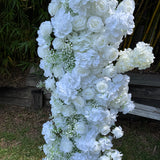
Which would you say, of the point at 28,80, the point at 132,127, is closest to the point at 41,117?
the point at 28,80

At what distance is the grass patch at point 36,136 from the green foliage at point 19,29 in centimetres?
65

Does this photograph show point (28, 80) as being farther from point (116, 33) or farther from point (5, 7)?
point (116, 33)

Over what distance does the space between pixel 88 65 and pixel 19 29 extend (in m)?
1.80

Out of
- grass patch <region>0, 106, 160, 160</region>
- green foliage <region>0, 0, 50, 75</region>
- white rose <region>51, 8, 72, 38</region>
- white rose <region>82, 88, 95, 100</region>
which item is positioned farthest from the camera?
green foliage <region>0, 0, 50, 75</region>

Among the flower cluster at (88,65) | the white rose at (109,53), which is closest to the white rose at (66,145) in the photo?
the flower cluster at (88,65)

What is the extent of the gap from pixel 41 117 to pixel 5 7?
1434 mm

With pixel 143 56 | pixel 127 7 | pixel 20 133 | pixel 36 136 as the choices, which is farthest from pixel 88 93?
pixel 20 133

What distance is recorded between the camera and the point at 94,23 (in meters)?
0.89

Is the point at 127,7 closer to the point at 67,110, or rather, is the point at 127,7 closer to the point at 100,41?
the point at 100,41

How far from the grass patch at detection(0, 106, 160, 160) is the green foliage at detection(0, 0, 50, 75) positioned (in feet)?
2.14

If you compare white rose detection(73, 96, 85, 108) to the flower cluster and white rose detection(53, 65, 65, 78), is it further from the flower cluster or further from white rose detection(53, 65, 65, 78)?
white rose detection(53, 65, 65, 78)

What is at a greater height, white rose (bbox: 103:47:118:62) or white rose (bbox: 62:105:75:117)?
white rose (bbox: 103:47:118:62)

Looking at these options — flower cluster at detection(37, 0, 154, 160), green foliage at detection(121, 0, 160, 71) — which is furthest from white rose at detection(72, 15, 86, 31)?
green foliage at detection(121, 0, 160, 71)

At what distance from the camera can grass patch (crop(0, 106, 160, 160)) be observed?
2107mm
